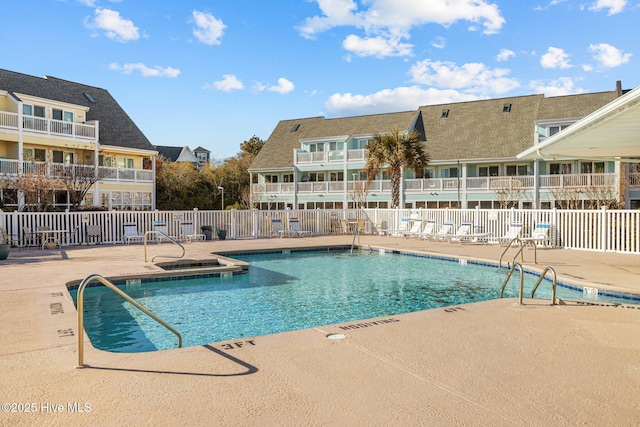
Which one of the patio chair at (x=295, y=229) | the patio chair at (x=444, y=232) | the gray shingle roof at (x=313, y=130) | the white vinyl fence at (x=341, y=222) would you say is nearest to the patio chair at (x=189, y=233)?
the white vinyl fence at (x=341, y=222)

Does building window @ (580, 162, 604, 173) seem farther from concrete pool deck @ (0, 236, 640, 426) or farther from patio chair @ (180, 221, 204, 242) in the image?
concrete pool deck @ (0, 236, 640, 426)

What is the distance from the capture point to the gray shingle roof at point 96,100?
28.6 metres

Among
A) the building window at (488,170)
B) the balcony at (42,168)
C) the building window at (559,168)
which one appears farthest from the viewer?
the building window at (488,170)

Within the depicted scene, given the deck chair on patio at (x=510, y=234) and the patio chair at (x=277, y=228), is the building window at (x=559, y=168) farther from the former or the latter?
the patio chair at (x=277, y=228)

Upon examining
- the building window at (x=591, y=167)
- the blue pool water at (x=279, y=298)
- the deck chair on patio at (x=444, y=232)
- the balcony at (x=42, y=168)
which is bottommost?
the blue pool water at (x=279, y=298)

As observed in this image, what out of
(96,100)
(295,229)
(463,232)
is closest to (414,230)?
(463,232)

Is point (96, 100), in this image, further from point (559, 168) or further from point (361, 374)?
point (361, 374)

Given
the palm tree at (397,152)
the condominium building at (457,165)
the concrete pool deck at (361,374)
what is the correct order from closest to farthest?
the concrete pool deck at (361,374) → the palm tree at (397,152) → the condominium building at (457,165)

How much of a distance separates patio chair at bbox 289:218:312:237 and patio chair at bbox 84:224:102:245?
25.6 feet

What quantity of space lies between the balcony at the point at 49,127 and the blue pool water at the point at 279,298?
1982 centimetres

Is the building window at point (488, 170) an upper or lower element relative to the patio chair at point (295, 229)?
upper

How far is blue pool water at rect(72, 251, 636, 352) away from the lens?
711 centimetres

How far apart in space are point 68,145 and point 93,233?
14.2 m

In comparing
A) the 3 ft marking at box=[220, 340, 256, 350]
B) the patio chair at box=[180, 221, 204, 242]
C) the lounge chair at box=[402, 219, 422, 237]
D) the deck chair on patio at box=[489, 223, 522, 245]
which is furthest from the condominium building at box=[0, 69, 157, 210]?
the deck chair on patio at box=[489, 223, 522, 245]
